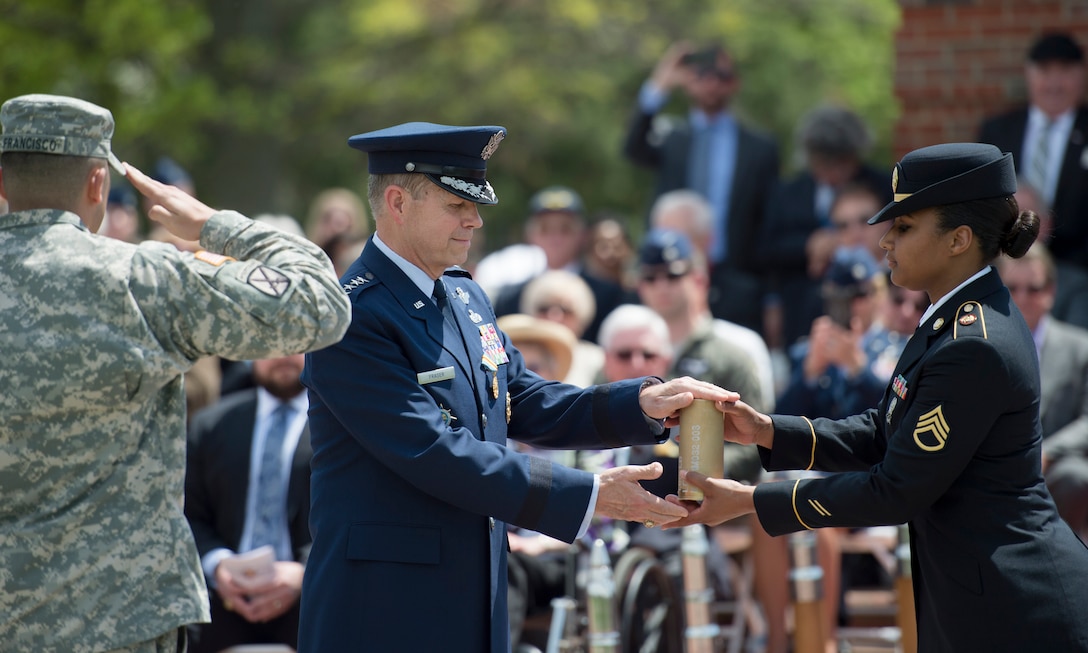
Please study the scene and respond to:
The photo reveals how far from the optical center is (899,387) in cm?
372

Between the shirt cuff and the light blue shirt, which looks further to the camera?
the light blue shirt

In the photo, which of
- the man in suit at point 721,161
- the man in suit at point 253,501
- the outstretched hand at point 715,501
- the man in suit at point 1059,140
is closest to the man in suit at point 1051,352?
the man in suit at point 1059,140

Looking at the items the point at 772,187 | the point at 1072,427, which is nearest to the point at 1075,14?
the point at 772,187

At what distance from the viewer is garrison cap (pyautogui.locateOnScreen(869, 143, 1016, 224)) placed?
361 centimetres

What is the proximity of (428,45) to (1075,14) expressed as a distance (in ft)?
33.7

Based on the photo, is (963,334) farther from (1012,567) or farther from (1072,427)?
(1072,427)

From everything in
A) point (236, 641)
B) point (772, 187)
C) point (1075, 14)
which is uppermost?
point (1075, 14)

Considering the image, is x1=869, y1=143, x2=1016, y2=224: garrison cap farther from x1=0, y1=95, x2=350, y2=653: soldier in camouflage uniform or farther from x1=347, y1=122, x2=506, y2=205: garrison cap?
x1=0, y1=95, x2=350, y2=653: soldier in camouflage uniform

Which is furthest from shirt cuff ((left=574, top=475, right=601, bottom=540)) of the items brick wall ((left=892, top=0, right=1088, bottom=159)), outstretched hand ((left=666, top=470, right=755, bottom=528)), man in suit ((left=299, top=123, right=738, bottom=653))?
brick wall ((left=892, top=0, right=1088, bottom=159))

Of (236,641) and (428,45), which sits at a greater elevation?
(428,45)

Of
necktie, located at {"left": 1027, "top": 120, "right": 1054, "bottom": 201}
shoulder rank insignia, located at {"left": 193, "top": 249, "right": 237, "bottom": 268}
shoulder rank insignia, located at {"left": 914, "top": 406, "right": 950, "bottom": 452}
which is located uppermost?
necktie, located at {"left": 1027, "top": 120, "right": 1054, "bottom": 201}

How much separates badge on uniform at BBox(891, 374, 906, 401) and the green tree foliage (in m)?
9.70

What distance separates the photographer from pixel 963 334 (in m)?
3.53

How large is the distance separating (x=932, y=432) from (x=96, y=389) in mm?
2018
